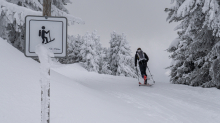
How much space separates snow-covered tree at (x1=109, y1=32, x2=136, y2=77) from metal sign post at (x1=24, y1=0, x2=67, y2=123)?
102ft

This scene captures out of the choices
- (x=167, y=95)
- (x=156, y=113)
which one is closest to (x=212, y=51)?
(x=167, y=95)

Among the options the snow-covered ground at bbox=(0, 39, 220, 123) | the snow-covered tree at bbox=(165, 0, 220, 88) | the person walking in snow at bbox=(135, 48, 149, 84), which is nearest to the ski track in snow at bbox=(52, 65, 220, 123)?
the snow-covered ground at bbox=(0, 39, 220, 123)

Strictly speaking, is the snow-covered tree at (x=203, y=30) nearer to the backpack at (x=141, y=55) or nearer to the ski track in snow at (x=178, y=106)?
the ski track in snow at (x=178, y=106)

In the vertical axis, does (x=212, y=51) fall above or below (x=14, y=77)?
above

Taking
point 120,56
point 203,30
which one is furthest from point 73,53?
point 203,30

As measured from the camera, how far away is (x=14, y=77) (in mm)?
4484

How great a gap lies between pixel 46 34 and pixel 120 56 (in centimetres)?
3120

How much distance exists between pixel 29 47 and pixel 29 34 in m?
0.19

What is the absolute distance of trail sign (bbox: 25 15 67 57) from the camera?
2.44m

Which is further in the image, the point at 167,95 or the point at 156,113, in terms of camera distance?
the point at 167,95

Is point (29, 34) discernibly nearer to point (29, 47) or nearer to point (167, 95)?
point (29, 47)

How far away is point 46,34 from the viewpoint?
8.33ft

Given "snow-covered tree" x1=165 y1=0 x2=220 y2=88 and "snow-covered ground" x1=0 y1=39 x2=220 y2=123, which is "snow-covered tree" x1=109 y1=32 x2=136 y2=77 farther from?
"snow-covered ground" x1=0 y1=39 x2=220 y2=123

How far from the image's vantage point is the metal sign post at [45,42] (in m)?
2.32
